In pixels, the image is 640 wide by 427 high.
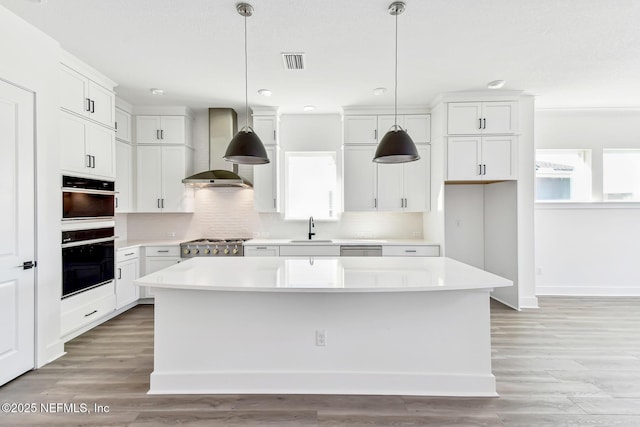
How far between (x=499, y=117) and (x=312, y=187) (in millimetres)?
2728

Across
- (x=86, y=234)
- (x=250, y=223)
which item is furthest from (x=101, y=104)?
(x=250, y=223)

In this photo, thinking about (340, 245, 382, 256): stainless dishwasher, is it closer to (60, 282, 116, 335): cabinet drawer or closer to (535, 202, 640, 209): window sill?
(535, 202, 640, 209): window sill

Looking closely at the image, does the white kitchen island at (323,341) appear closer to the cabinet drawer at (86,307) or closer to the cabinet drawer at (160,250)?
the cabinet drawer at (86,307)

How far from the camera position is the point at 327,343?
2277 millimetres

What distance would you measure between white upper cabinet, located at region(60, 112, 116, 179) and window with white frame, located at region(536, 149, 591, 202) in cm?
581

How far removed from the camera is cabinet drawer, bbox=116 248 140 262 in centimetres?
382

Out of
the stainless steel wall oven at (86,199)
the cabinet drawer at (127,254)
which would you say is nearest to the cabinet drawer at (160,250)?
the cabinet drawer at (127,254)

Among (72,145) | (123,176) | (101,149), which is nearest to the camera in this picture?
(72,145)

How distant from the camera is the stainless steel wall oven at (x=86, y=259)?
9.77 ft

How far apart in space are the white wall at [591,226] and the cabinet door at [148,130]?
5573 millimetres

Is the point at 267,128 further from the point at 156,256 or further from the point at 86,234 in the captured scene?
the point at 86,234

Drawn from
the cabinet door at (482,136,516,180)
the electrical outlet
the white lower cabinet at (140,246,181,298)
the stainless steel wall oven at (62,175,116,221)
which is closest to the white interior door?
the stainless steel wall oven at (62,175,116,221)

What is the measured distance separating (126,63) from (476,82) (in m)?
3.84

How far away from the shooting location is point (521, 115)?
4250mm
